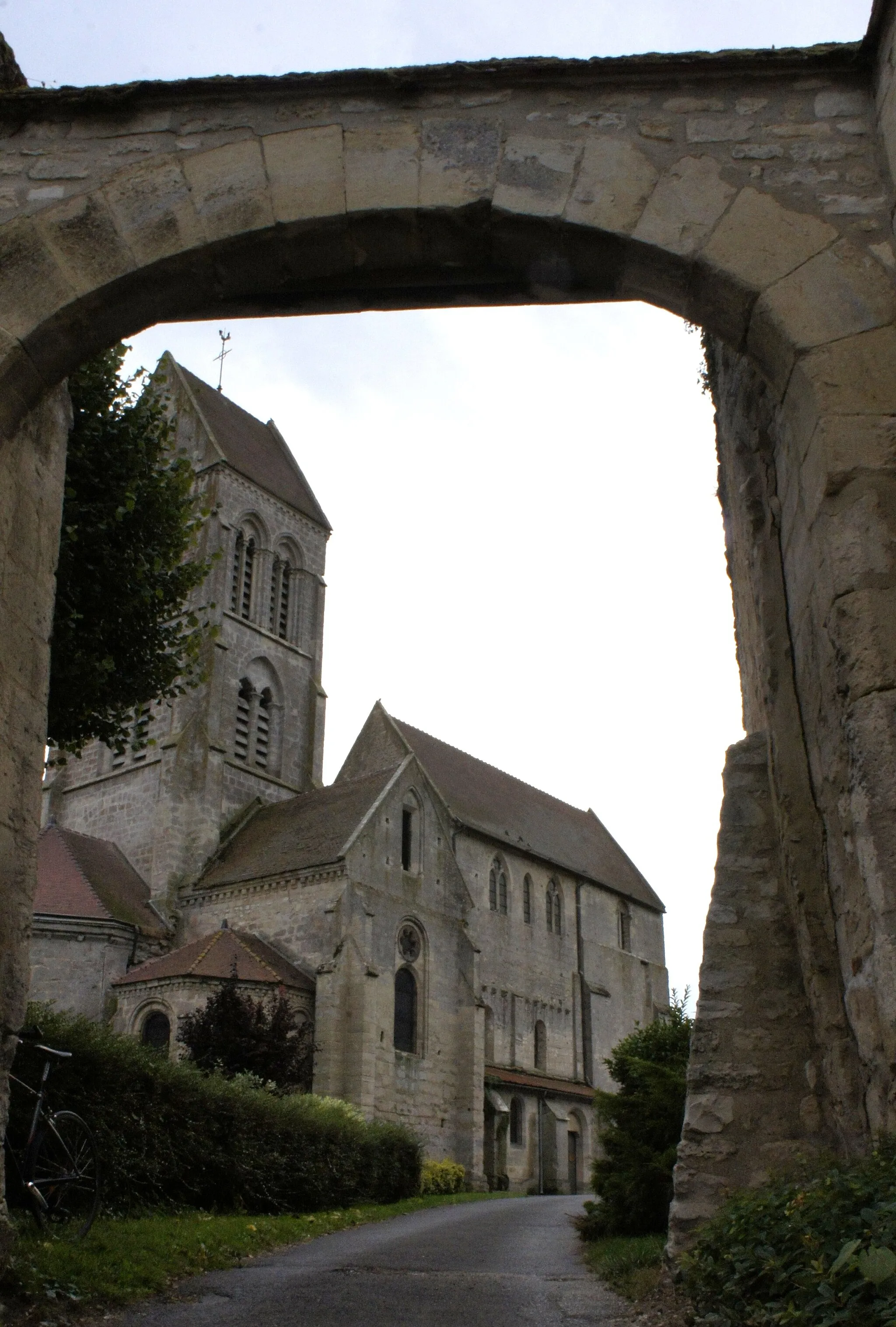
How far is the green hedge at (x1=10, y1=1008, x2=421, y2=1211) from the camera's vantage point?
988 centimetres

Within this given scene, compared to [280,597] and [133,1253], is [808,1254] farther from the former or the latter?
[280,597]

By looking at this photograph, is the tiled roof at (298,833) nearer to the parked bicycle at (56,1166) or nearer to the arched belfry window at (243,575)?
the arched belfry window at (243,575)

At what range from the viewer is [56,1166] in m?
7.07

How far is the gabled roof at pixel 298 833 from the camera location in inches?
1132

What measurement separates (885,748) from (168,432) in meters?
9.14

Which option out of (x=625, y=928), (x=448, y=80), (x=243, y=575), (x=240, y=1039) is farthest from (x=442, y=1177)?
(x=448, y=80)

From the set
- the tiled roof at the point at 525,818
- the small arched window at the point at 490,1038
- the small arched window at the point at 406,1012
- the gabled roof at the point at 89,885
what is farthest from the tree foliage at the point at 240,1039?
the tiled roof at the point at 525,818

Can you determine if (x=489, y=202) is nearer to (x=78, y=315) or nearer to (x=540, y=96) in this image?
(x=540, y=96)

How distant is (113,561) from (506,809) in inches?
1239

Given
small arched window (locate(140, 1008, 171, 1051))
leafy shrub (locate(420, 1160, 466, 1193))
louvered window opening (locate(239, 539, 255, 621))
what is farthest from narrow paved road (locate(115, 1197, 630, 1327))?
louvered window opening (locate(239, 539, 255, 621))

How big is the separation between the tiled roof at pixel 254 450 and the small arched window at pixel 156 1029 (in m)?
19.7

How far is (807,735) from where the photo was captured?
477 cm

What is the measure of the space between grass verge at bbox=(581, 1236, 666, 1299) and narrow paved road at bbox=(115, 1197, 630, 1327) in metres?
0.12

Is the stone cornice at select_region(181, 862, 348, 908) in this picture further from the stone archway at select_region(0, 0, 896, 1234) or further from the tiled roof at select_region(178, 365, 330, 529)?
the stone archway at select_region(0, 0, 896, 1234)
